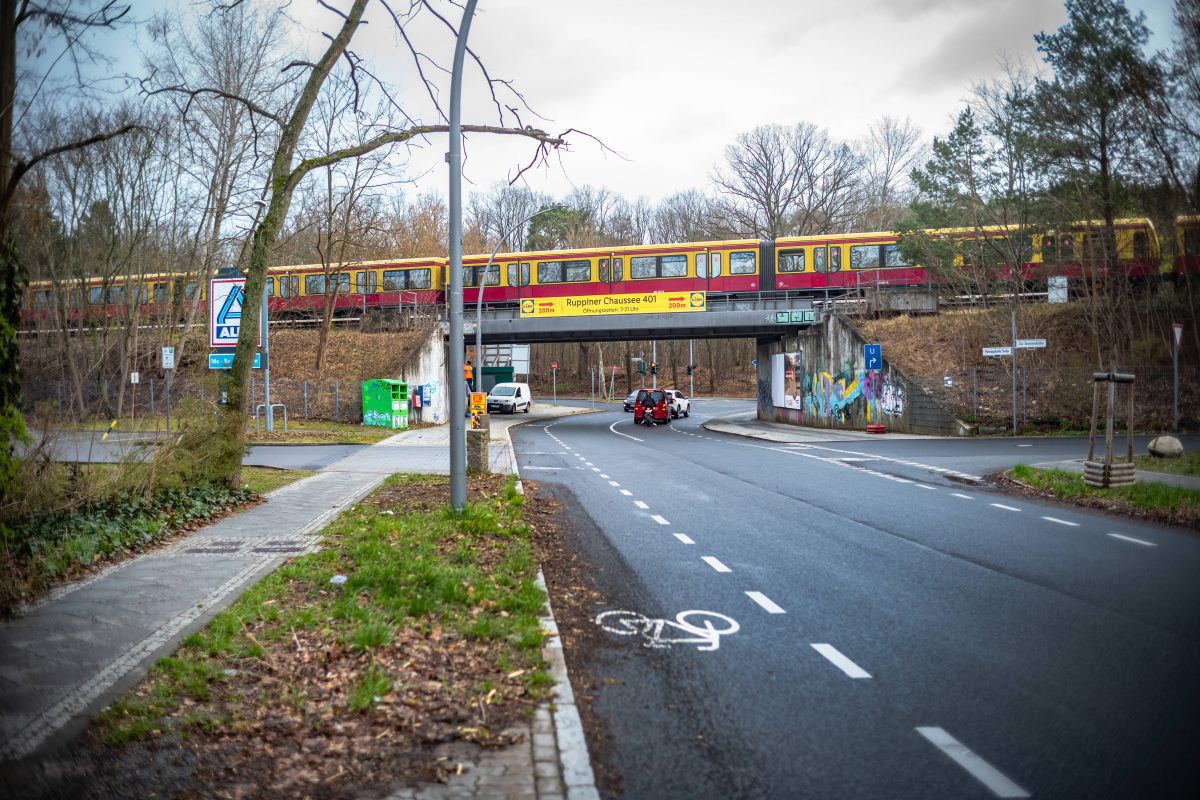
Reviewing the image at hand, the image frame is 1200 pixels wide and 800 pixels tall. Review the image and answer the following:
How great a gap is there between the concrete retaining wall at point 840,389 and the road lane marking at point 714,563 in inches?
901

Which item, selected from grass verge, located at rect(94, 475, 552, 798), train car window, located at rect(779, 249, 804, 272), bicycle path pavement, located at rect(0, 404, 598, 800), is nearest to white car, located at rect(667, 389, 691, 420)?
train car window, located at rect(779, 249, 804, 272)

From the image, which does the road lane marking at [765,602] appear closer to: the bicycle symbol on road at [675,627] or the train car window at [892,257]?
the bicycle symbol on road at [675,627]

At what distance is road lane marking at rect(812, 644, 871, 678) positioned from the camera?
17.3 feet

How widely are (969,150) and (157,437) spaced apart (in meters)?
26.8

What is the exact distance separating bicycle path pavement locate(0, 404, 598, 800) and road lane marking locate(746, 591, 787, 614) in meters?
1.78

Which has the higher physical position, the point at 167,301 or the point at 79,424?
the point at 167,301

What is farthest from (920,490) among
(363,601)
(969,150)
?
(969,150)

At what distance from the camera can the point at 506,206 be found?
252 feet

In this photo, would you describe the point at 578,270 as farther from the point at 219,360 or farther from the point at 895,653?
the point at 895,653

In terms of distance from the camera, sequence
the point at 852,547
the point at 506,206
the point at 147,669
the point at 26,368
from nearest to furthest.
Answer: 1. the point at 147,669
2. the point at 26,368
3. the point at 852,547
4. the point at 506,206

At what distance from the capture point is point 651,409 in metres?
42.6

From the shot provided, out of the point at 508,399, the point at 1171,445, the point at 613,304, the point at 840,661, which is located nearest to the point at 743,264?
the point at 613,304

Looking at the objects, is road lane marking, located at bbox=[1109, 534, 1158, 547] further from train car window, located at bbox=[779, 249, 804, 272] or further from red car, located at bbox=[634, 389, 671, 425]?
red car, located at bbox=[634, 389, 671, 425]

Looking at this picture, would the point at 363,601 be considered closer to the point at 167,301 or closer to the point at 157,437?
the point at 157,437
